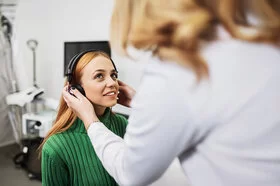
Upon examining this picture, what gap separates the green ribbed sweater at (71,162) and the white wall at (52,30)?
5.78ft

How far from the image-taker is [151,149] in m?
0.51

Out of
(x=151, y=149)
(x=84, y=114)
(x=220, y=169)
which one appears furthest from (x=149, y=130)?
(x=84, y=114)

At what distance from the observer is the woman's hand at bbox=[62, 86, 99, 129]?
76 cm

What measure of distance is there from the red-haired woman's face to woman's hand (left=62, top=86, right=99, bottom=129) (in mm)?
193

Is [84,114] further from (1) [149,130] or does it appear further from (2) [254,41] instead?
(2) [254,41]

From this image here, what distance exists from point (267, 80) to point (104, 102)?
2.44 ft

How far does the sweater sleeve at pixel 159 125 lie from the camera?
46cm

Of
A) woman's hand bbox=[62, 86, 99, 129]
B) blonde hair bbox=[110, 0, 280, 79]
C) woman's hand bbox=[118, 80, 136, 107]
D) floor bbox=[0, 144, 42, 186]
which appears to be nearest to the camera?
blonde hair bbox=[110, 0, 280, 79]

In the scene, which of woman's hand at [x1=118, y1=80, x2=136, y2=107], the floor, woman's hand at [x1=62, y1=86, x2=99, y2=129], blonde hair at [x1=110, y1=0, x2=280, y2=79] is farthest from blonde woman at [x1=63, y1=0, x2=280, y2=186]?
the floor

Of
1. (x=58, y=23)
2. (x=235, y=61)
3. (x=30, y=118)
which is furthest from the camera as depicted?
(x=58, y=23)

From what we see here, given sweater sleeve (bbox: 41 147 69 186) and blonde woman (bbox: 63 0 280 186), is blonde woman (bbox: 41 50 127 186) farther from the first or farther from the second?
blonde woman (bbox: 63 0 280 186)

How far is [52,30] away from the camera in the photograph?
11.0ft

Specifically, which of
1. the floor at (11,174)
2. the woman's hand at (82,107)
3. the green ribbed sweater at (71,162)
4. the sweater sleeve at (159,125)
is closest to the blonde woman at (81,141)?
the green ribbed sweater at (71,162)

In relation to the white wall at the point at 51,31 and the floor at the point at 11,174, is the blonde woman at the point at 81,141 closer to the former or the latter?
the white wall at the point at 51,31
